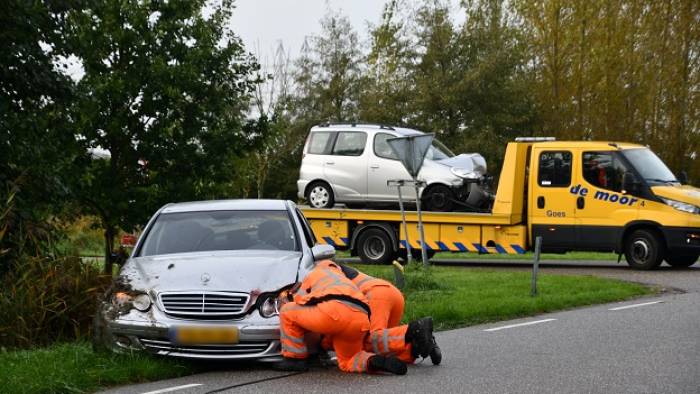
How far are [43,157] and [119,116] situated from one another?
5.37 meters

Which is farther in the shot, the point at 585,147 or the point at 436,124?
the point at 436,124

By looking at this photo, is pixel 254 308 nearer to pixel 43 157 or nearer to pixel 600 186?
pixel 43 157

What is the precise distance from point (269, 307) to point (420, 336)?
120cm

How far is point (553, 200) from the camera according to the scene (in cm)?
2300

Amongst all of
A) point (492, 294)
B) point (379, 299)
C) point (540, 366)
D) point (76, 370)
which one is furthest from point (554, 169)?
point (76, 370)

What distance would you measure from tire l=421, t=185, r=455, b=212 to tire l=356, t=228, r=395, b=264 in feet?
4.61

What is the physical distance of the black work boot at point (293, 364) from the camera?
8883 mm

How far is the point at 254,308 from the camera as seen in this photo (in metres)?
9.02

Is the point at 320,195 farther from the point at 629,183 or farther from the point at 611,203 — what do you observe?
the point at 629,183

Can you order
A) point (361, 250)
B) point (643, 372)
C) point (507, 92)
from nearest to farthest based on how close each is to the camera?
point (643, 372)
point (361, 250)
point (507, 92)

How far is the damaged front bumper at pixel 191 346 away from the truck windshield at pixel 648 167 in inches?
598

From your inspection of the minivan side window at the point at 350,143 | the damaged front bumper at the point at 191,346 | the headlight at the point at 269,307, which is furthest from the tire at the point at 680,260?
the damaged front bumper at the point at 191,346

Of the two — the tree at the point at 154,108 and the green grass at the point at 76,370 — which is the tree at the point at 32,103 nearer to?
the tree at the point at 154,108

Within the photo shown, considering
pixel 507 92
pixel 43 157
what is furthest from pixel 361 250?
pixel 507 92
